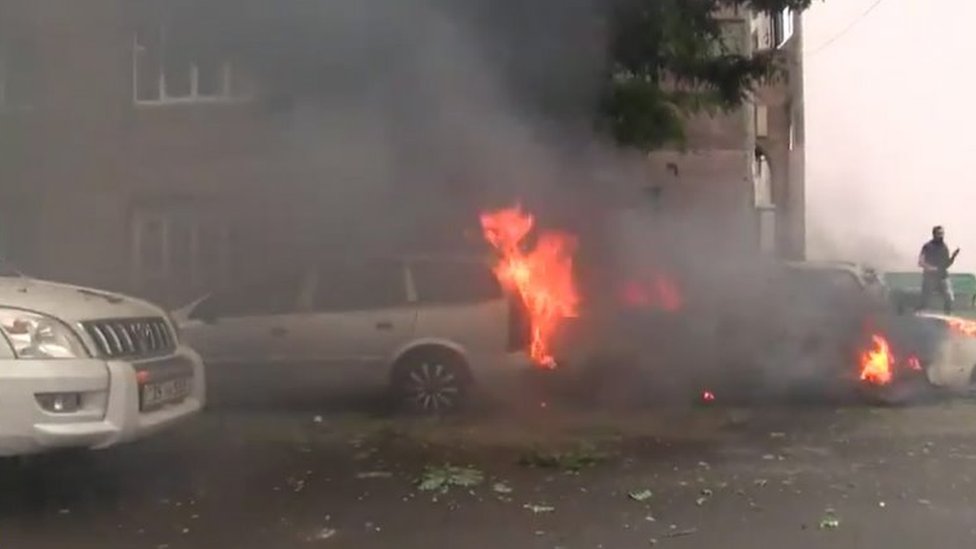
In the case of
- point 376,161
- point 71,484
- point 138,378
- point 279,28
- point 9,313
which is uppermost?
point 279,28

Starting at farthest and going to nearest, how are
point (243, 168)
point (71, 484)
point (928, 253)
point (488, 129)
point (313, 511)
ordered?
1. point (928, 253)
2. point (243, 168)
3. point (488, 129)
4. point (71, 484)
5. point (313, 511)

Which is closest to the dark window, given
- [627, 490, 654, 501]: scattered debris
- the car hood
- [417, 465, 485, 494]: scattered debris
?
the car hood

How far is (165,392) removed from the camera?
4992 millimetres

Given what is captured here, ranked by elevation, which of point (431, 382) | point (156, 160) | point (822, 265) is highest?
point (156, 160)

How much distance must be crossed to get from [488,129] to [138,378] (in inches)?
132

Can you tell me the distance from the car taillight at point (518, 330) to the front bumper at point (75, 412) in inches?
120

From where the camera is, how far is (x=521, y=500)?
4914 millimetres

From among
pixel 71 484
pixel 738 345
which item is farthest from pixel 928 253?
pixel 71 484

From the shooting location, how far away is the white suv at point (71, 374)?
435 cm

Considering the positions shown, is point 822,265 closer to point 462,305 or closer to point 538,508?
point 462,305

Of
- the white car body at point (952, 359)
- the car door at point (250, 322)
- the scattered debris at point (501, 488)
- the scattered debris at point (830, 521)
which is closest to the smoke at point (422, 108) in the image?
the car door at point (250, 322)

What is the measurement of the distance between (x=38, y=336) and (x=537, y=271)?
150 inches

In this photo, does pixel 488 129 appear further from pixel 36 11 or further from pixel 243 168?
pixel 36 11

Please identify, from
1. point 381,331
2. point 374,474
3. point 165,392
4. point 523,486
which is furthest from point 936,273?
point 165,392
